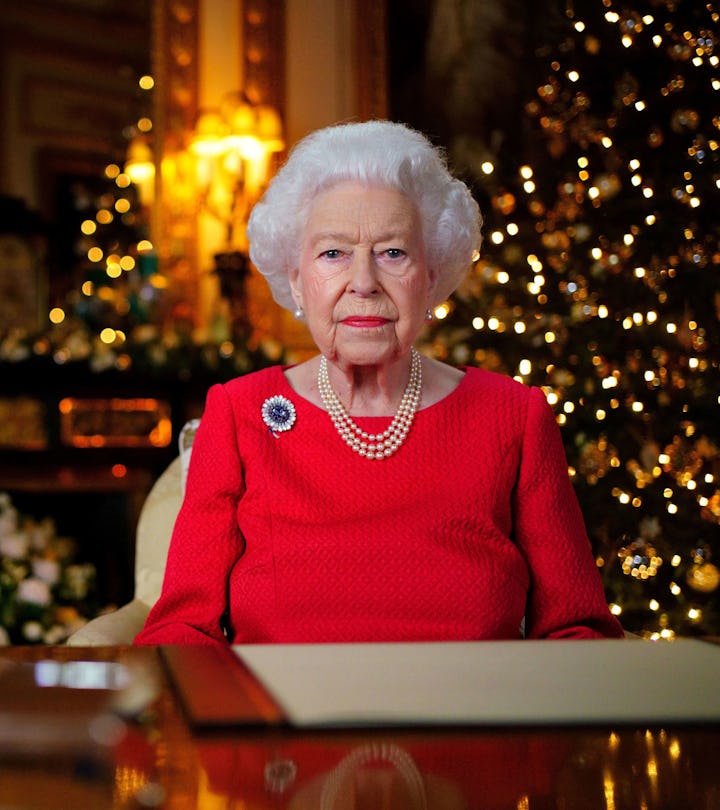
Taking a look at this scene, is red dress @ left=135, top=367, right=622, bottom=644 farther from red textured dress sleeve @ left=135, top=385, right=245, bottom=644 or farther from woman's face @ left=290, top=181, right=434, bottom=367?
woman's face @ left=290, top=181, right=434, bottom=367

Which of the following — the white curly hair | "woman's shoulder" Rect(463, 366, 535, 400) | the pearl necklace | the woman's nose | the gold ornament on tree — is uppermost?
the white curly hair

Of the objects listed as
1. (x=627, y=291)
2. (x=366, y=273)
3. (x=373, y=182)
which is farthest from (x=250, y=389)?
(x=627, y=291)

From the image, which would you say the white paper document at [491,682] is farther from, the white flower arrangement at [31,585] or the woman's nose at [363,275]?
the white flower arrangement at [31,585]

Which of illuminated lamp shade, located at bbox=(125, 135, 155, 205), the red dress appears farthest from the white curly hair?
illuminated lamp shade, located at bbox=(125, 135, 155, 205)

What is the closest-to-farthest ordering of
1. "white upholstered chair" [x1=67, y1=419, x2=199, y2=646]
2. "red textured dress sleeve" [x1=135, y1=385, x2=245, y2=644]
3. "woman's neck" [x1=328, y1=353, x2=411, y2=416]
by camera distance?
"red textured dress sleeve" [x1=135, y1=385, x2=245, y2=644]
"woman's neck" [x1=328, y1=353, x2=411, y2=416]
"white upholstered chair" [x1=67, y1=419, x2=199, y2=646]

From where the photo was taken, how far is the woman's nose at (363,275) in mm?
1834

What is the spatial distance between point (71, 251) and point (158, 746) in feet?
17.8

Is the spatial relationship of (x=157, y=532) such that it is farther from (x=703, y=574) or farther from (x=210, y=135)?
(x=210, y=135)

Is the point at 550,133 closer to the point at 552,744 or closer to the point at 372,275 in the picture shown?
the point at 372,275

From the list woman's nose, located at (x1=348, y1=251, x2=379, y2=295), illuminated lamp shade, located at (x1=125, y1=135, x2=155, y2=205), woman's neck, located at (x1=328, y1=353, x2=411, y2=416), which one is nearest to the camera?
woman's nose, located at (x1=348, y1=251, x2=379, y2=295)

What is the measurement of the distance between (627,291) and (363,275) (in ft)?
7.57

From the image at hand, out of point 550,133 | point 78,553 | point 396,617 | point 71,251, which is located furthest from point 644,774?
point 71,251

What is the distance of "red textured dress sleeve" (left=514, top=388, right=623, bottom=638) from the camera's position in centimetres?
176

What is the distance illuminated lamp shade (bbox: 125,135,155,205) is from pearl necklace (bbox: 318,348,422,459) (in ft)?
14.6
